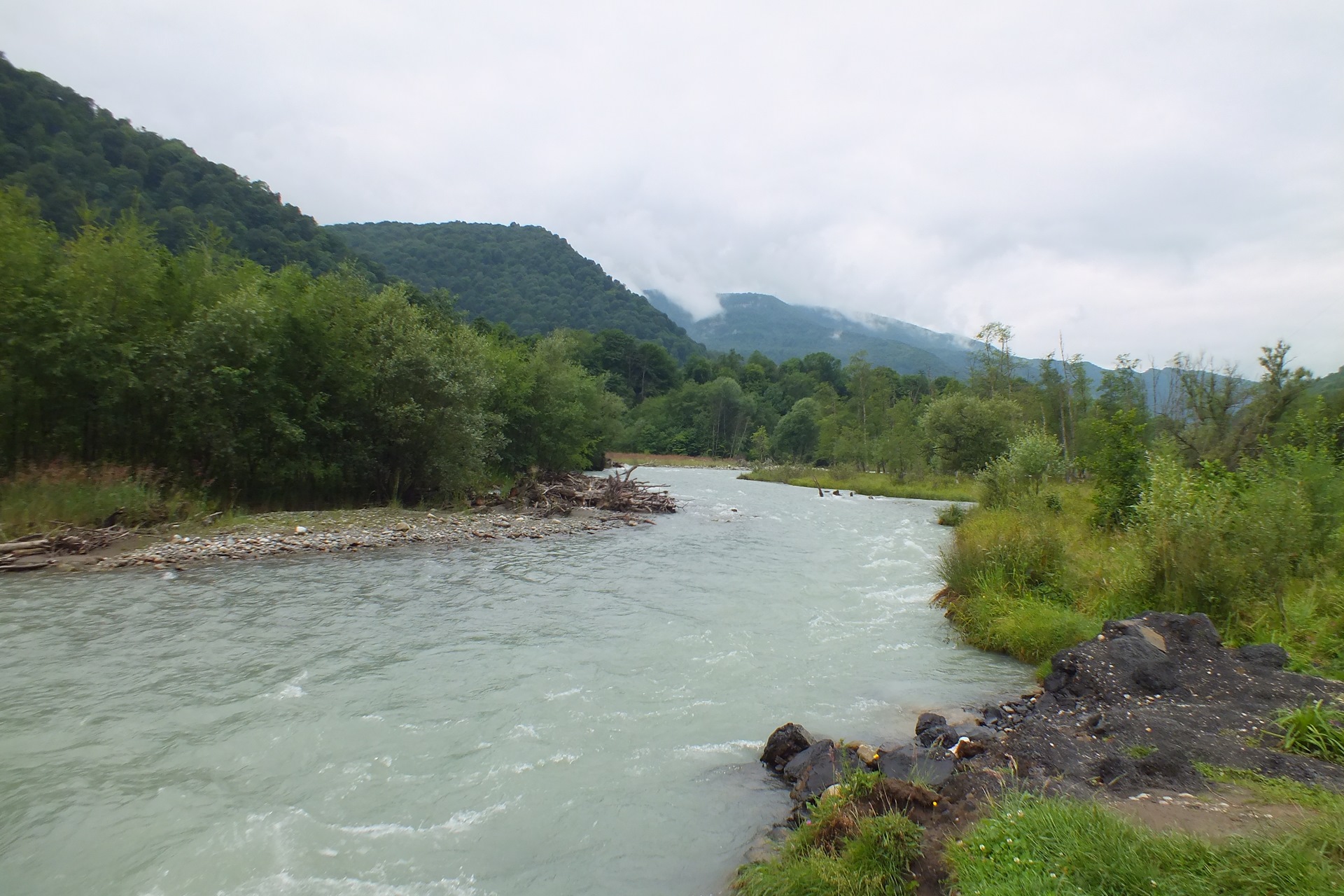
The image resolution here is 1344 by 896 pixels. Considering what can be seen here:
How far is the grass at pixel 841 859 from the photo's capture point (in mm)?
4320

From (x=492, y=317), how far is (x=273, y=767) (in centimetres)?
16958

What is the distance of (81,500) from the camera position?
17.4 metres

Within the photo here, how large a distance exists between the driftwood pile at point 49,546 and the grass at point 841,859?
17332 millimetres

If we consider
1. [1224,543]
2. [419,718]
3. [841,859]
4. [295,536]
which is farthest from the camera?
[295,536]

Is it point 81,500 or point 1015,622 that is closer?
point 1015,622

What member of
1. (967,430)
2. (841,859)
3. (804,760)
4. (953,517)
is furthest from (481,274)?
(841,859)

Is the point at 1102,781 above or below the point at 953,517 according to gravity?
above

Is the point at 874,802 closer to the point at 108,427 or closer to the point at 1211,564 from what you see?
the point at 1211,564

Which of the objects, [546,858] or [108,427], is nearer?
[546,858]

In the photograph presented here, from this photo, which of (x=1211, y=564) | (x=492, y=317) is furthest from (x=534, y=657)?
(x=492, y=317)

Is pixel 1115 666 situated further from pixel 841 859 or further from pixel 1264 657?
pixel 841 859

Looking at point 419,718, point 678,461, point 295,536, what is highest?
point 419,718

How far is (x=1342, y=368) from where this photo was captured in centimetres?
2270

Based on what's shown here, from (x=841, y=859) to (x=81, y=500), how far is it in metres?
21.0
